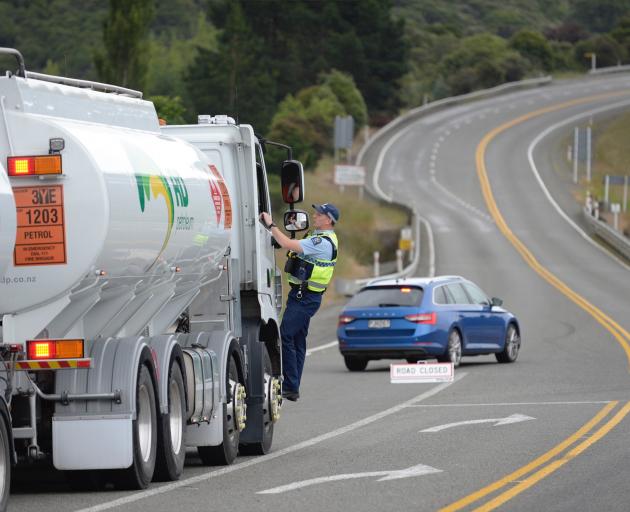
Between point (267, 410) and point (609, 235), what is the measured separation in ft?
160

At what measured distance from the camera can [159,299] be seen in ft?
43.5

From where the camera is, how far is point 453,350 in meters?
27.5

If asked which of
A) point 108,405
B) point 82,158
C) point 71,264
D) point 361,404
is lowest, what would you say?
point 361,404

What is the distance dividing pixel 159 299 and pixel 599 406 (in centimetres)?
777

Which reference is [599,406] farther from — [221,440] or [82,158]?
[82,158]

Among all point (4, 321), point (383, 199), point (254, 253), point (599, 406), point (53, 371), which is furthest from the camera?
point (383, 199)

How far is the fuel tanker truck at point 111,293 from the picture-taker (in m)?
11.1

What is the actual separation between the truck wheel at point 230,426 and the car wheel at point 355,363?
12.9 m

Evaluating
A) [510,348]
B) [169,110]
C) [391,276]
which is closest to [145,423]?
[510,348]

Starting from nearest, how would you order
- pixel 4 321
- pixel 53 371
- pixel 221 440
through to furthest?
pixel 4 321 → pixel 53 371 → pixel 221 440

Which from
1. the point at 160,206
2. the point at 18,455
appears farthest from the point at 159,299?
the point at 18,455

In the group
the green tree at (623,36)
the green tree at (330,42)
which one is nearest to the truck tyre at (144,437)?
the green tree at (330,42)

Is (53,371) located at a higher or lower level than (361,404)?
higher

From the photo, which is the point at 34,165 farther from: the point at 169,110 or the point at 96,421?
the point at 169,110
